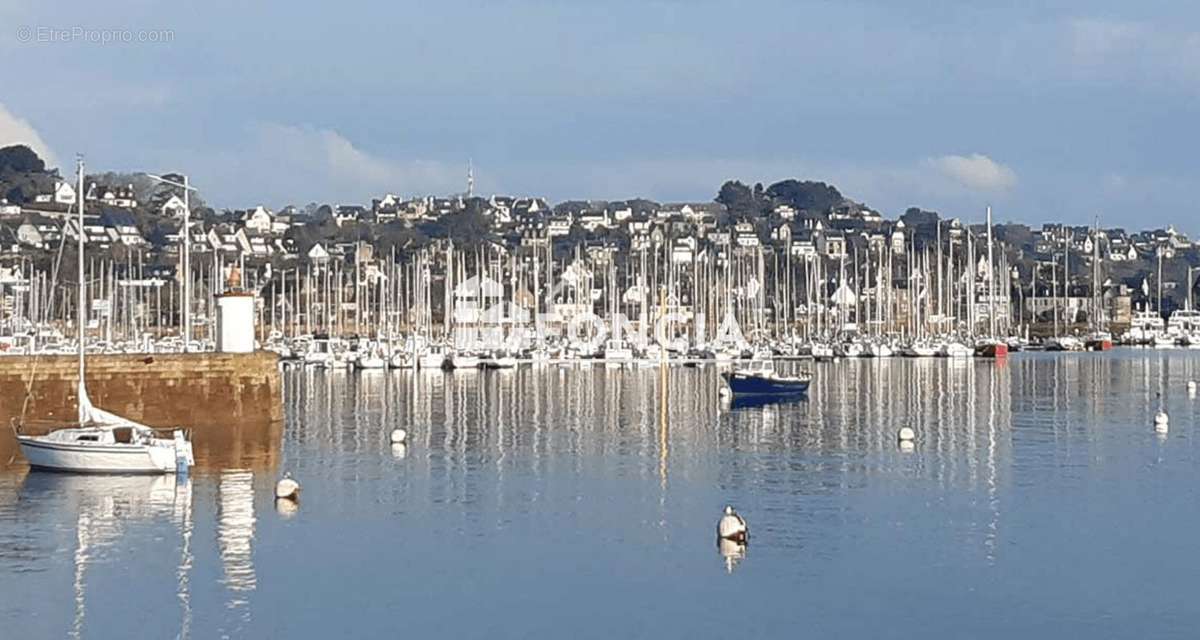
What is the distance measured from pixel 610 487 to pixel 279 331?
3943 inches

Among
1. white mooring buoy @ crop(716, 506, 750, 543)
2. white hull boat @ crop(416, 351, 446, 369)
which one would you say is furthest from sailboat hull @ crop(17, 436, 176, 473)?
white hull boat @ crop(416, 351, 446, 369)

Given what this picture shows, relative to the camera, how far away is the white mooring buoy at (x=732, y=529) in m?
29.8

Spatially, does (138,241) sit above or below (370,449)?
above

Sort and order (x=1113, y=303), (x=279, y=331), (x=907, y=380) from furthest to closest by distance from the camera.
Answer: (x=1113, y=303) < (x=279, y=331) < (x=907, y=380)

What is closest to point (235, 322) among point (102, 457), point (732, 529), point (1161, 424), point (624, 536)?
point (102, 457)

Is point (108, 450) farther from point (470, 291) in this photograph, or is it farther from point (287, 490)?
point (470, 291)

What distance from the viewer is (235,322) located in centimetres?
4841

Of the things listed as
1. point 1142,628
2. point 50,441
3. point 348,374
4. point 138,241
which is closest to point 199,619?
point 1142,628

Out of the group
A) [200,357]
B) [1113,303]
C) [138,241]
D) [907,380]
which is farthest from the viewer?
[1113,303]

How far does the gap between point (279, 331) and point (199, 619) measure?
112522 millimetres

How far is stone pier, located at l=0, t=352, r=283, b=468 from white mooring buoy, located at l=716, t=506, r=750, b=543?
57.8 feet

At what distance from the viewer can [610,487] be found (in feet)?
124

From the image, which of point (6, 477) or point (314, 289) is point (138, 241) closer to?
point (314, 289)

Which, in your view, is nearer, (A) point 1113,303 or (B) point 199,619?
(B) point 199,619
